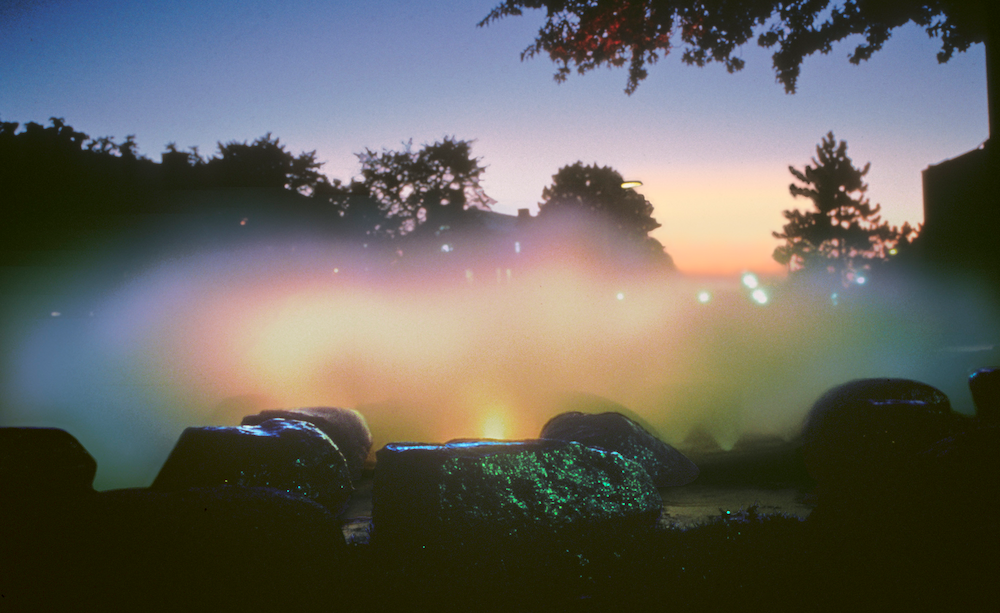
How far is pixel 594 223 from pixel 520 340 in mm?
18405

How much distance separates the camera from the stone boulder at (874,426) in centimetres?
562

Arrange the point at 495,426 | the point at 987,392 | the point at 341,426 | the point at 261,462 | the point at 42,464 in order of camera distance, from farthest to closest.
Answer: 1. the point at 495,426
2. the point at 341,426
3. the point at 987,392
4. the point at 261,462
5. the point at 42,464

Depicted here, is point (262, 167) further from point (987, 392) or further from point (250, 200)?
point (987, 392)

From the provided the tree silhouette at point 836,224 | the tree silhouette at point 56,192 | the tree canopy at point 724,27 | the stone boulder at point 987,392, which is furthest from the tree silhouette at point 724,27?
the tree silhouette at point 836,224

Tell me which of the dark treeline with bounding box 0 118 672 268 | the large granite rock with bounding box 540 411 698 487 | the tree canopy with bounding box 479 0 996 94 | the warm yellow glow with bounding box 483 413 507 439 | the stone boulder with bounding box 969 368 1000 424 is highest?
the dark treeline with bounding box 0 118 672 268

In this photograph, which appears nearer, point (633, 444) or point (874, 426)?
point (874, 426)

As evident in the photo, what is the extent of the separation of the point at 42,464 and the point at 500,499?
3.15m

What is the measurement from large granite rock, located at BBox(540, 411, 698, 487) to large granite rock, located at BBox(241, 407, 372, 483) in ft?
9.38

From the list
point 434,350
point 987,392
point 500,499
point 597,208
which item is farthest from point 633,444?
point 597,208

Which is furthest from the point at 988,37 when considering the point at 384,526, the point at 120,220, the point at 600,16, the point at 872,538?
the point at 120,220

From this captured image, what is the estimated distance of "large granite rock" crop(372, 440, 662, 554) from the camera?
3.79m

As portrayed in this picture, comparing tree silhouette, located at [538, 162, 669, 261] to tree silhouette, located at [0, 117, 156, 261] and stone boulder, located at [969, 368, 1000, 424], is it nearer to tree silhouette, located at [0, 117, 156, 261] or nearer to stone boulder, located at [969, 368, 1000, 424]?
tree silhouette, located at [0, 117, 156, 261]

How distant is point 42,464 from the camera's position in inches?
147

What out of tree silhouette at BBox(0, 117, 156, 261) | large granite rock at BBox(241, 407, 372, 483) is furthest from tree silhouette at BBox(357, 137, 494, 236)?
large granite rock at BBox(241, 407, 372, 483)
